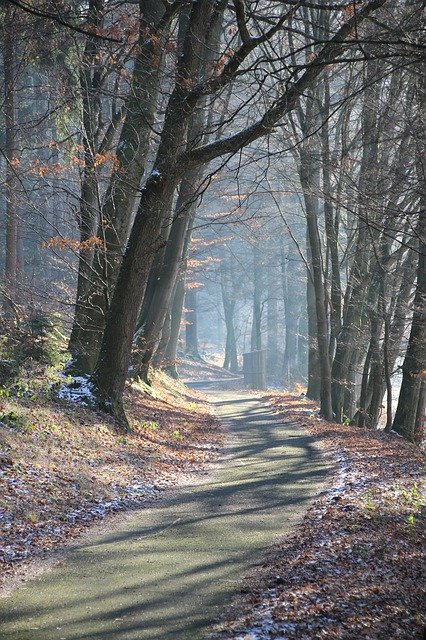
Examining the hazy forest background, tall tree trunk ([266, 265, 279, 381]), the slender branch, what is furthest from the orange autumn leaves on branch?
tall tree trunk ([266, 265, 279, 381])

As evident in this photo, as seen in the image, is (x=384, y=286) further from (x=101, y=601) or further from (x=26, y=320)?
(x=101, y=601)

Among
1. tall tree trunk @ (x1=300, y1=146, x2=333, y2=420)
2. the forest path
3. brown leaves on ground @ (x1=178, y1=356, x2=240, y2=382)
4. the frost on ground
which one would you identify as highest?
tall tree trunk @ (x1=300, y1=146, x2=333, y2=420)

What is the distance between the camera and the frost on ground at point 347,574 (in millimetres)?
5023

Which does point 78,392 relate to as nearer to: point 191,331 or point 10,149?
point 10,149

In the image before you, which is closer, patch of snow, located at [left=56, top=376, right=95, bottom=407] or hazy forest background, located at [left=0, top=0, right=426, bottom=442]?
hazy forest background, located at [left=0, top=0, right=426, bottom=442]

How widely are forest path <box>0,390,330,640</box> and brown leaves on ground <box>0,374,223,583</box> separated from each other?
20.4 inches

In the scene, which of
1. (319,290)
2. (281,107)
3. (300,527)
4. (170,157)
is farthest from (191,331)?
(300,527)

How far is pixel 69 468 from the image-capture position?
1024 centimetres

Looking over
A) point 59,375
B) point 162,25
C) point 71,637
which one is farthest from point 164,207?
point 71,637

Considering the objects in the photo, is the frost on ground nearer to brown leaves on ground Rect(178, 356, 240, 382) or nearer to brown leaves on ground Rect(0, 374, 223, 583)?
brown leaves on ground Rect(0, 374, 223, 583)

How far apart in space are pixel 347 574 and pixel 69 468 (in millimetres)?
5094

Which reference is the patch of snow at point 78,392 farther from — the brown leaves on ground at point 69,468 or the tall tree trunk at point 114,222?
the tall tree trunk at point 114,222

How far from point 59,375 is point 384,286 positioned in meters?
9.19

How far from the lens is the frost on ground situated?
502 cm
